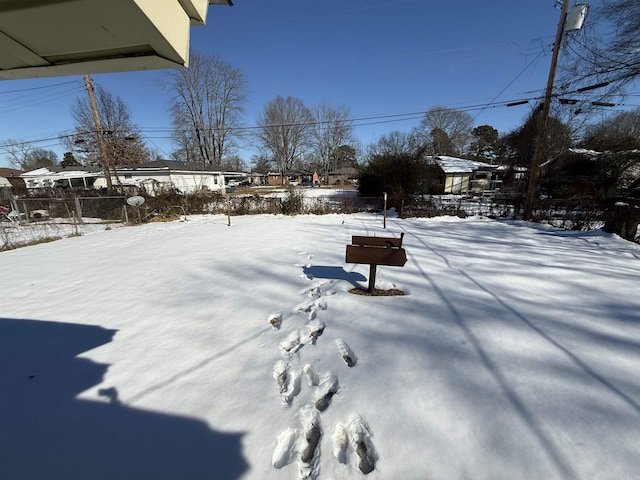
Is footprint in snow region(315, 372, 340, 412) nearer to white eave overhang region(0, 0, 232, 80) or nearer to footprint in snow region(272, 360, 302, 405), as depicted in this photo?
footprint in snow region(272, 360, 302, 405)

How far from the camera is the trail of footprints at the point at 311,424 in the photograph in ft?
5.03

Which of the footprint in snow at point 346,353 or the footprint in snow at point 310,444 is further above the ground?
the footprint in snow at point 346,353

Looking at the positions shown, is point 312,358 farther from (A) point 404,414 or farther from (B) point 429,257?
(B) point 429,257

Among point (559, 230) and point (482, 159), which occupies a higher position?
point (482, 159)

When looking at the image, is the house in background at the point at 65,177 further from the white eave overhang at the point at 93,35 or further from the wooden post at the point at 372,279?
the wooden post at the point at 372,279

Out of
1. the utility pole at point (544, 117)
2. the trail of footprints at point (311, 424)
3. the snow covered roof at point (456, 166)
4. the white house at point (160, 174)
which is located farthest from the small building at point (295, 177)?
the trail of footprints at point (311, 424)

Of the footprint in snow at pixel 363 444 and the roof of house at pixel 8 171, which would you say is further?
the roof of house at pixel 8 171

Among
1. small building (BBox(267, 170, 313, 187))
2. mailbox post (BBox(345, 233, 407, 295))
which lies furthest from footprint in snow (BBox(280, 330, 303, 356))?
small building (BBox(267, 170, 313, 187))

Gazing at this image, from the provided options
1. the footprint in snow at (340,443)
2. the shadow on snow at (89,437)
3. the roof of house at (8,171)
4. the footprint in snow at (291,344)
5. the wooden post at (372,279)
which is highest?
the roof of house at (8,171)

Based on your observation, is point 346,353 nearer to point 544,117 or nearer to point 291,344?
point 291,344

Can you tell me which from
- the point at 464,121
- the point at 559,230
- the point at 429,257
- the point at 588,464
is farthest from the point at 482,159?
the point at 588,464

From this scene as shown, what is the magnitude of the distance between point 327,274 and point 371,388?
2.68m

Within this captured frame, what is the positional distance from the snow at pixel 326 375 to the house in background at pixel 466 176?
22.8 metres

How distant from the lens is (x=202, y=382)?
221cm
